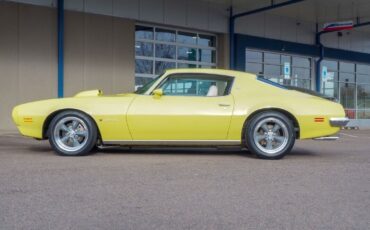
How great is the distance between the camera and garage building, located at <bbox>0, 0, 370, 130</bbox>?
50.3ft

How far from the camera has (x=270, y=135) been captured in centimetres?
781

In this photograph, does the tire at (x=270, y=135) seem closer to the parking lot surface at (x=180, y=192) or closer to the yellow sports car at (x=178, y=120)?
the yellow sports car at (x=178, y=120)

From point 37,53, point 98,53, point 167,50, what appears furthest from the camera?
point 167,50

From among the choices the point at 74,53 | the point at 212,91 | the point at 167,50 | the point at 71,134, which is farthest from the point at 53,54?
the point at 212,91

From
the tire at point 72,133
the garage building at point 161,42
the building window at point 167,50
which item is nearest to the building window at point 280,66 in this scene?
the garage building at point 161,42

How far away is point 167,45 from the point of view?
19141mm

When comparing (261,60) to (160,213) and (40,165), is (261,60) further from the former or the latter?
(160,213)

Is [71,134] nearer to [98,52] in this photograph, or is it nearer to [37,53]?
[37,53]

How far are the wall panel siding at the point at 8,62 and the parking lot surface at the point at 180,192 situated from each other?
741cm

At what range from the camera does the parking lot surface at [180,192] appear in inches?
163

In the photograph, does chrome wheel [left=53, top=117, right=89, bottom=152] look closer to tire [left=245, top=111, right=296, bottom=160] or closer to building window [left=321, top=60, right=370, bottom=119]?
tire [left=245, top=111, right=296, bottom=160]

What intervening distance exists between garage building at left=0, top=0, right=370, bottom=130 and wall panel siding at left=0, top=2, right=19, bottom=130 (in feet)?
0.09

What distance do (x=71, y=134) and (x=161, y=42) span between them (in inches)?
455

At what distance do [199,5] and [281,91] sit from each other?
39.8 feet
